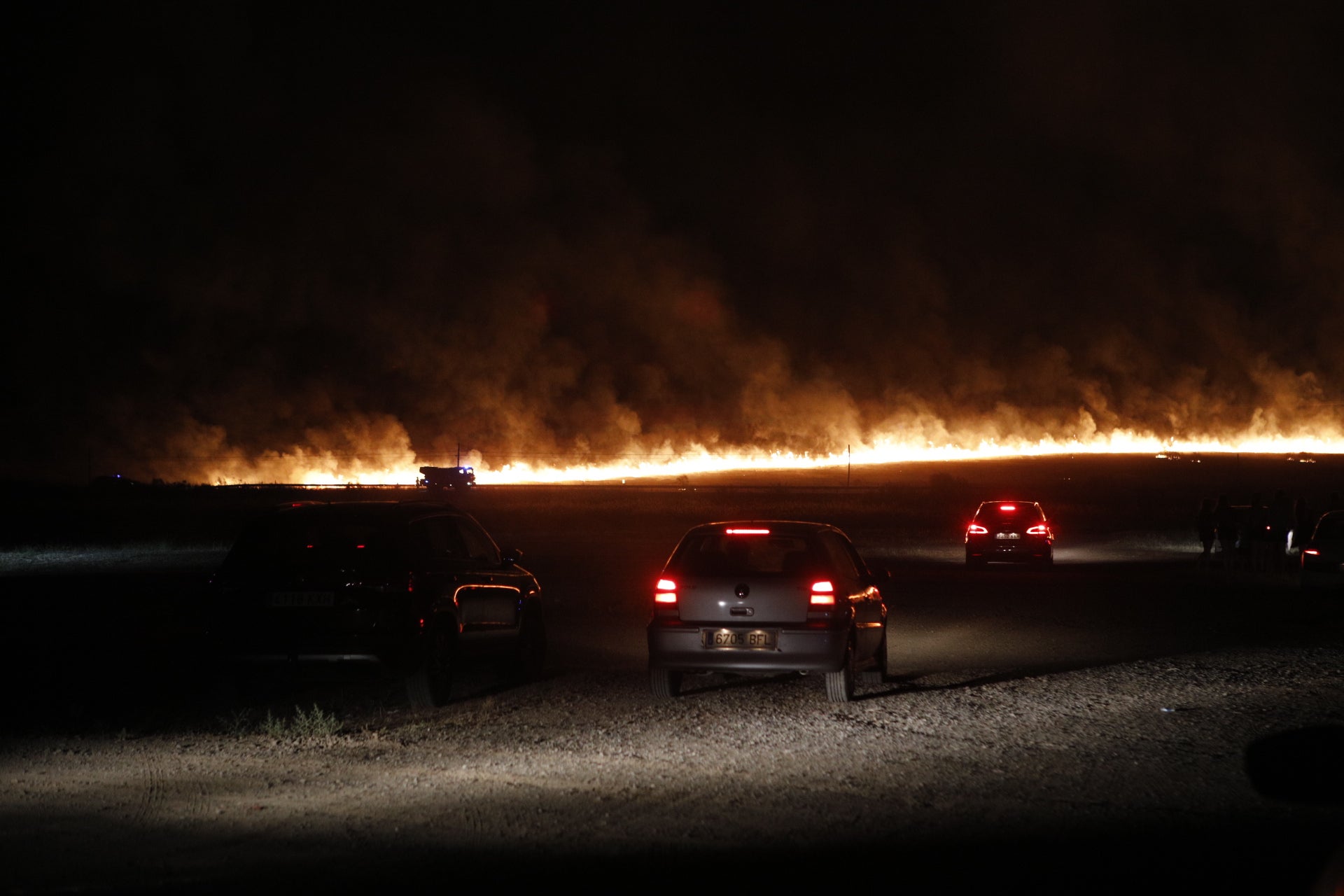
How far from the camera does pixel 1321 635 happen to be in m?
17.2

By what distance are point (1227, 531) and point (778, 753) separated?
77.1 feet

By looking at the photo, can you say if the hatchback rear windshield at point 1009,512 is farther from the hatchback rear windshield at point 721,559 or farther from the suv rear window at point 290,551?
the suv rear window at point 290,551

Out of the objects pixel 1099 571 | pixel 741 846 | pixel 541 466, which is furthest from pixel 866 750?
pixel 541 466

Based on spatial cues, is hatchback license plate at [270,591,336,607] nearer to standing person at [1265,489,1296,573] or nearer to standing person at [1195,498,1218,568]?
standing person at [1265,489,1296,573]

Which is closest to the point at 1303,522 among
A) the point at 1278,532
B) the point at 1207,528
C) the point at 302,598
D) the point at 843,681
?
the point at 1278,532

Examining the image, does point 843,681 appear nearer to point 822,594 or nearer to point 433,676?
point 822,594

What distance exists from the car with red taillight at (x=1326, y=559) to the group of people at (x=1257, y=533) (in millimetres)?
6723

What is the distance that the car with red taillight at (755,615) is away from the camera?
11531 millimetres

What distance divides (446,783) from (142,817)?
1.78m

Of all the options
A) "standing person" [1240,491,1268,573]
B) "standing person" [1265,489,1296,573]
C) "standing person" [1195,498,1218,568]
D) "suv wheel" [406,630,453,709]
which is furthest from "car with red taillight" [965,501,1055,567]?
"suv wheel" [406,630,453,709]

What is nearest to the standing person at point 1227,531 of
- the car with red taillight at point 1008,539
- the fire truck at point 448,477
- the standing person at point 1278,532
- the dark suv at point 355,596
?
the standing person at point 1278,532

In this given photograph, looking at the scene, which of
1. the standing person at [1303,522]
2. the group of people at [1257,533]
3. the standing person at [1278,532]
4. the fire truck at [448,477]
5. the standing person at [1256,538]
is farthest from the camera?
the fire truck at [448,477]

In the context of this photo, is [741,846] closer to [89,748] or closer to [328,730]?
[328,730]

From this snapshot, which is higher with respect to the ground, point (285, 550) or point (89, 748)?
point (285, 550)
